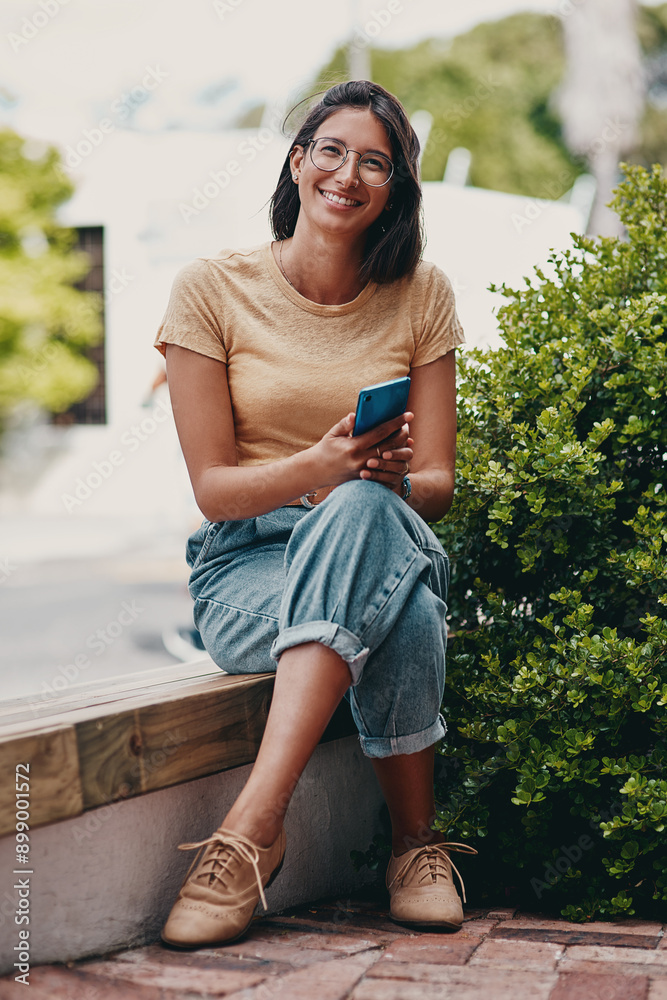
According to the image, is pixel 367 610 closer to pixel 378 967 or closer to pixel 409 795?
pixel 409 795

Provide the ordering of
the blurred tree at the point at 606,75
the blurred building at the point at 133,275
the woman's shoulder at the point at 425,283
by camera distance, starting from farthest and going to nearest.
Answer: the blurred tree at the point at 606,75
the blurred building at the point at 133,275
the woman's shoulder at the point at 425,283

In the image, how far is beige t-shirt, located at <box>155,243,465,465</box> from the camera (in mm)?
2186

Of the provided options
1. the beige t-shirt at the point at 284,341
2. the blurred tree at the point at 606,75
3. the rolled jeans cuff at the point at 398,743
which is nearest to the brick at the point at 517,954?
the rolled jeans cuff at the point at 398,743

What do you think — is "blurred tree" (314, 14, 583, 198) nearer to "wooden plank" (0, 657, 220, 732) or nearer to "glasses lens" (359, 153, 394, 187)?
"glasses lens" (359, 153, 394, 187)

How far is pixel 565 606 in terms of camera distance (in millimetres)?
2217

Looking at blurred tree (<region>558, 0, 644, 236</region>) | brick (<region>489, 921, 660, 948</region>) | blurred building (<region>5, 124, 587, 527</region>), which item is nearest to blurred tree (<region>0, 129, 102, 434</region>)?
blurred building (<region>5, 124, 587, 527</region>)

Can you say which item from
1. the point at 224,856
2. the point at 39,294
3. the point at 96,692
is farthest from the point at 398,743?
the point at 39,294

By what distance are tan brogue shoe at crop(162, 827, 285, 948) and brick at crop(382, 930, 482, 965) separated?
251mm

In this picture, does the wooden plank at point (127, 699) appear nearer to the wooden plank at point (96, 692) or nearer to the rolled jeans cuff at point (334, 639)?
the wooden plank at point (96, 692)

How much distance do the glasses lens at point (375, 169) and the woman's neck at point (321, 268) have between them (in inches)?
5.5

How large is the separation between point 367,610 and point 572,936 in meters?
0.73

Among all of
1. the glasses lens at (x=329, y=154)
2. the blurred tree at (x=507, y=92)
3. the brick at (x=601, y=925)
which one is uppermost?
the blurred tree at (x=507, y=92)

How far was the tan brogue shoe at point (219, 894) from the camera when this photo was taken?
1.68m

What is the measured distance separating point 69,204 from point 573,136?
10610mm
